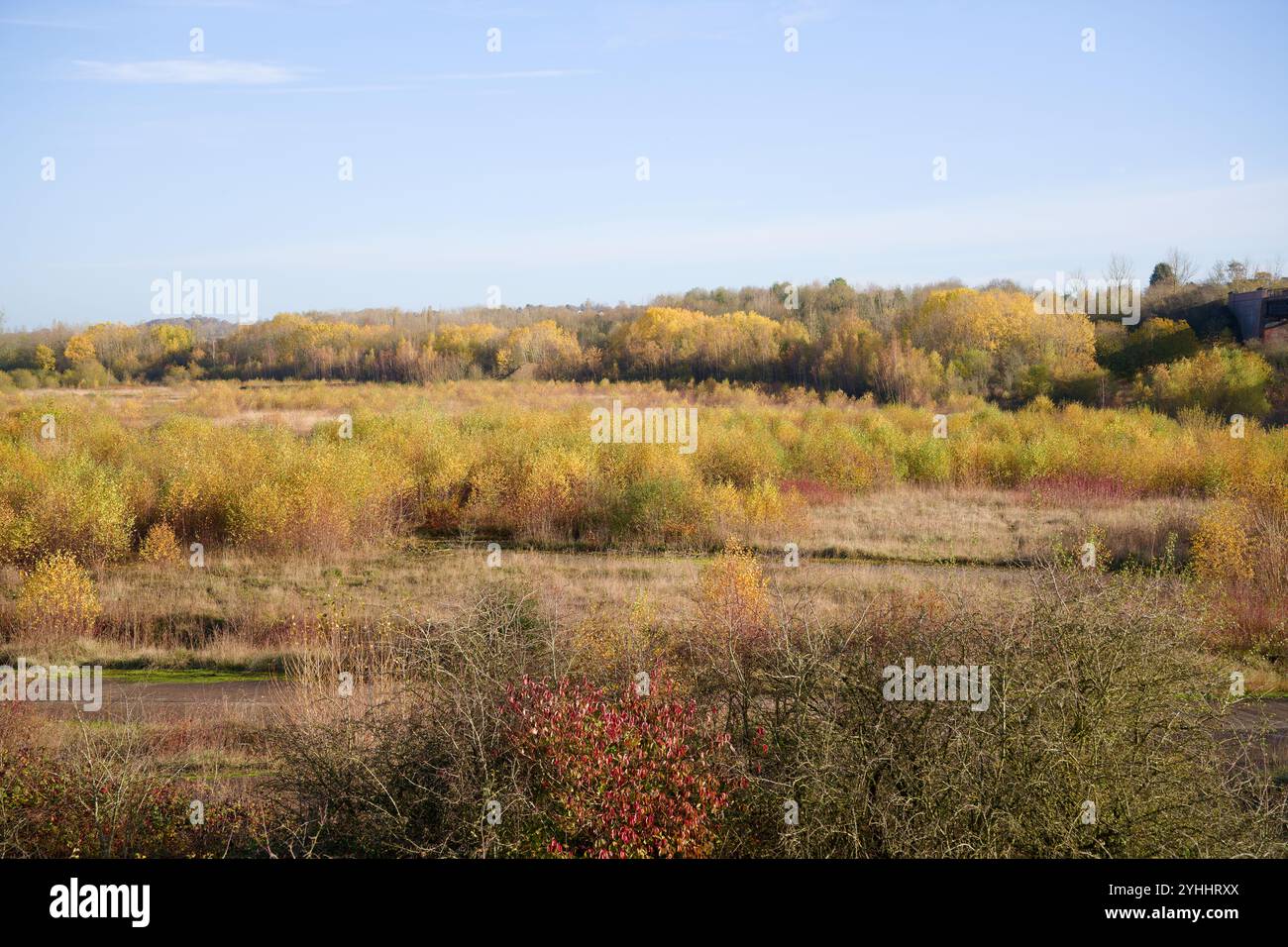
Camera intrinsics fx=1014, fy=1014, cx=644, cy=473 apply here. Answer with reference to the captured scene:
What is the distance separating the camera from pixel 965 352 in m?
51.7

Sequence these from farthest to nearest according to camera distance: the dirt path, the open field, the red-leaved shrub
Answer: the dirt path → the open field → the red-leaved shrub

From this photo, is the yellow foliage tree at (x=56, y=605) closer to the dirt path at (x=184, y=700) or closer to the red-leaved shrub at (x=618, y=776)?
the dirt path at (x=184, y=700)

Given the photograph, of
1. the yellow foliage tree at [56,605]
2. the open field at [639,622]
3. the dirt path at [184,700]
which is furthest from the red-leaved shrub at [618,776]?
the yellow foliage tree at [56,605]

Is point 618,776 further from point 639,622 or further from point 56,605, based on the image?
point 56,605

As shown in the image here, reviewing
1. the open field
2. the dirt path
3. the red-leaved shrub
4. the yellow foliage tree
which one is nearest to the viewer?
the red-leaved shrub

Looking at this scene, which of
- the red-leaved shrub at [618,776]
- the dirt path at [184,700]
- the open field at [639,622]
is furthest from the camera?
the dirt path at [184,700]

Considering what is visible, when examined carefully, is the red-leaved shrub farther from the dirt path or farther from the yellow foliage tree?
the yellow foliage tree

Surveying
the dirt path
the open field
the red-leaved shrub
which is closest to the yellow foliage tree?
the open field

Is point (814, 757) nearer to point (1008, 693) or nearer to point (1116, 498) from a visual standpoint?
point (1008, 693)

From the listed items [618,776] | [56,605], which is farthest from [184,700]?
[618,776]

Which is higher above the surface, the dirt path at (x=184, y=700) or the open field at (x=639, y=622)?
the open field at (x=639, y=622)
